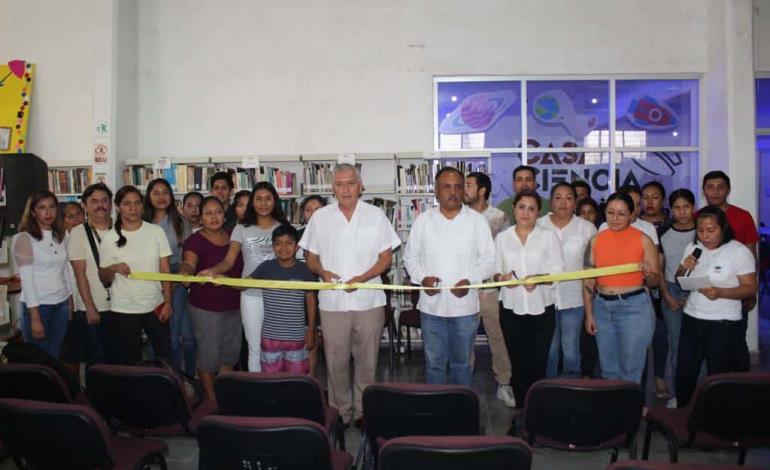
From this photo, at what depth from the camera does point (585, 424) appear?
2.64 meters

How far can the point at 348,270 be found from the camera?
3881mm

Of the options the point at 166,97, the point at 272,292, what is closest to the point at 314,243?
the point at 272,292

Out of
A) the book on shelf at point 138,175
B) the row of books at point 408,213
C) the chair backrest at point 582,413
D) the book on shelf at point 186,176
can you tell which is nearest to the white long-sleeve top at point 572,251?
the chair backrest at point 582,413

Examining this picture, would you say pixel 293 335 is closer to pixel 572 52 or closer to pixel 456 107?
pixel 456 107

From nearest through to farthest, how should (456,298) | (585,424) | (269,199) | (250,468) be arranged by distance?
(250,468) → (585,424) → (456,298) → (269,199)

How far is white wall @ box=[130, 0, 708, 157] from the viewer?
7426 millimetres

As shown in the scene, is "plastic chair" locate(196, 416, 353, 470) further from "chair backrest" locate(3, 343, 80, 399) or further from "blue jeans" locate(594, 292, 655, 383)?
"blue jeans" locate(594, 292, 655, 383)

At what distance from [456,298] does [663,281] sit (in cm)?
173

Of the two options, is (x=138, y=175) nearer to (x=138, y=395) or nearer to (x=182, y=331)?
(x=182, y=331)

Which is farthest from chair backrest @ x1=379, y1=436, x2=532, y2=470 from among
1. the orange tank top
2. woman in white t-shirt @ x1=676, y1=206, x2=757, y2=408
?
woman in white t-shirt @ x1=676, y1=206, x2=757, y2=408

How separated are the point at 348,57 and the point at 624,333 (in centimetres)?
533

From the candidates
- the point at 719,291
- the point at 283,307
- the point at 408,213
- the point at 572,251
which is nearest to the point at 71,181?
the point at 408,213

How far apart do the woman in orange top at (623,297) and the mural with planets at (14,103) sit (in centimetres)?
749

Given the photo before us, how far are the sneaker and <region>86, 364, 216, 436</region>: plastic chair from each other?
8.75 feet
